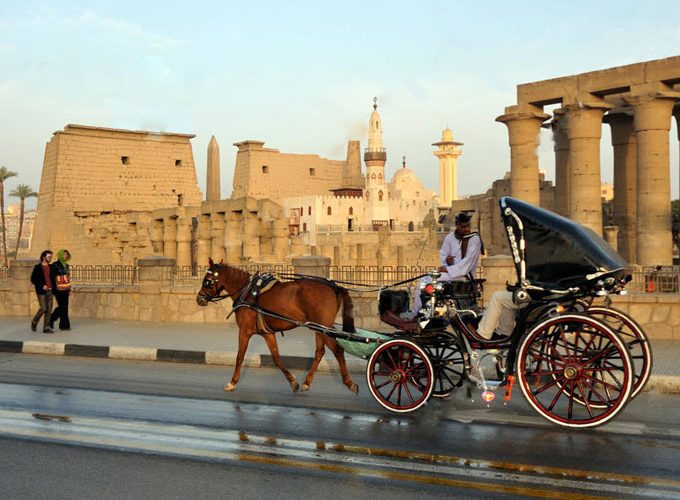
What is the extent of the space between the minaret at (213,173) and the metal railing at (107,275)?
3615 centimetres

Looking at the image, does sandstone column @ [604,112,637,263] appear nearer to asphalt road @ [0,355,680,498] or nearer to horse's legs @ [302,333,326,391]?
asphalt road @ [0,355,680,498]

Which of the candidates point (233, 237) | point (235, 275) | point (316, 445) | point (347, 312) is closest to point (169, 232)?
point (233, 237)

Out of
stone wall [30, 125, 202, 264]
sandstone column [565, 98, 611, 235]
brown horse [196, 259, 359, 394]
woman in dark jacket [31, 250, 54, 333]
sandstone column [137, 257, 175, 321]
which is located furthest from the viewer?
stone wall [30, 125, 202, 264]

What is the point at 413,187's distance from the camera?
114 m

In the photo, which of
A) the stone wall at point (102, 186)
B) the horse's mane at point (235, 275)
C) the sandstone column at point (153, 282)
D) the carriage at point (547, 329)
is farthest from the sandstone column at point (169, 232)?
the carriage at point (547, 329)

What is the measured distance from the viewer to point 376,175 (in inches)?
4254

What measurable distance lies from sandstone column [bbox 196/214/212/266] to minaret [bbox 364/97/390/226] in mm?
46786

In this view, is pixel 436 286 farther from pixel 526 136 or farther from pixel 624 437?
pixel 526 136

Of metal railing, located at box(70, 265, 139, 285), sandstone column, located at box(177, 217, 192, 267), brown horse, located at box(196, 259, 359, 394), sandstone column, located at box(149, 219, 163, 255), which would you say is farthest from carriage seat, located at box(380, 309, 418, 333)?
sandstone column, located at box(149, 219, 163, 255)

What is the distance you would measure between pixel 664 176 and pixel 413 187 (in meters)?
89.9

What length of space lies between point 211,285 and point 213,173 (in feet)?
156

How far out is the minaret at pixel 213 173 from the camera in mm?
55469

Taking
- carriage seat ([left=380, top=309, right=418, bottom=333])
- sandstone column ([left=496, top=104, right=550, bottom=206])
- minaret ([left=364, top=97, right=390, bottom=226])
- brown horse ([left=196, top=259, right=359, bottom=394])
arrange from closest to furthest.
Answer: carriage seat ([left=380, top=309, right=418, bottom=333])
brown horse ([left=196, top=259, right=359, bottom=394])
sandstone column ([left=496, top=104, right=550, bottom=206])
minaret ([left=364, top=97, right=390, bottom=226])

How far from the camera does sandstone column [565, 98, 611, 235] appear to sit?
24969mm
